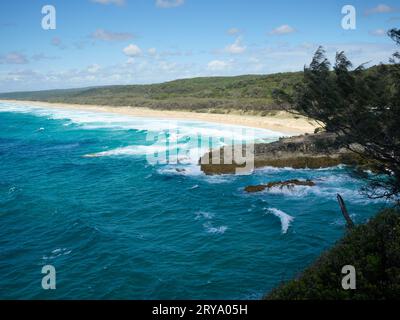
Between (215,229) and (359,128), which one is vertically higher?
(359,128)

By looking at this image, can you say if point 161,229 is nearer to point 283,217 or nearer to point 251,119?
point 283,217

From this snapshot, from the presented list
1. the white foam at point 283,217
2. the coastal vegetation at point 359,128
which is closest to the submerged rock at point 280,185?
the white foam at point 283,217

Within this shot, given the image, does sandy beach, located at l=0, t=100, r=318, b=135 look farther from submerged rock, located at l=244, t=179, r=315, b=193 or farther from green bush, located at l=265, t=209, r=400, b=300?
green bush, located at l=265, t=209, r=400, b=300

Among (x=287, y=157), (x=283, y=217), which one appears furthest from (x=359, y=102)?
(x=287, y=157)

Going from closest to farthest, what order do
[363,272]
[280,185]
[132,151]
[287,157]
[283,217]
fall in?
1. [363,272]
2. [283,217]
3. [280,185]
4. [287,157]
5. [132,151]

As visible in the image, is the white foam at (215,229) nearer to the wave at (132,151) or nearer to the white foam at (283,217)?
the white foam at (283,217)

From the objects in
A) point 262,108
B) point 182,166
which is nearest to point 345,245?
point 182,166

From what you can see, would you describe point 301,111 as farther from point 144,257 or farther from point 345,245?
point 144,257
